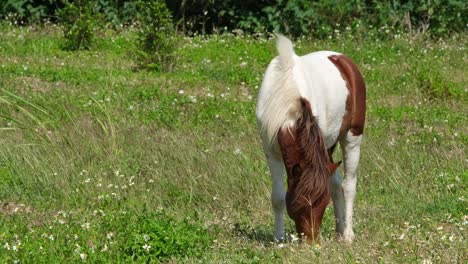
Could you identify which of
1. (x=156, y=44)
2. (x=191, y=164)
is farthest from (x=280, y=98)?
(x=156, y=44)

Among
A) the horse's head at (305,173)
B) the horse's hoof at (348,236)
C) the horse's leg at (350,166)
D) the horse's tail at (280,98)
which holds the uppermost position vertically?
the horse's tail at (280,98)

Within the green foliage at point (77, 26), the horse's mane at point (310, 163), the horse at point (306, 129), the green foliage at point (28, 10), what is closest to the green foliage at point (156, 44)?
the green foliage at point (77, 26)

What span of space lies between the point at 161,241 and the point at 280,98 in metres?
1.31

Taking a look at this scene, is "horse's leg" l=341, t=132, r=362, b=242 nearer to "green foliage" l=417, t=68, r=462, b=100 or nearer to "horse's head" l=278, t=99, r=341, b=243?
"horse's head" l=278, t=99, r=341, b=243

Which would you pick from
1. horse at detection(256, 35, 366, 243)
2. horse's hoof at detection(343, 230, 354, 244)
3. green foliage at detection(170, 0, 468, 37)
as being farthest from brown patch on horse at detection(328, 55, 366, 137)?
green foliage at detection(170, 0, 468, 37)

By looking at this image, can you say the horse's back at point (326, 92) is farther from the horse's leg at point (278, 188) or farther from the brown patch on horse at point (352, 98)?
the horse's leg at point (278, 188)

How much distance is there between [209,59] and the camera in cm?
1680

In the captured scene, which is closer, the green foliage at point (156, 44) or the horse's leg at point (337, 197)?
the horse's leg at point (337, 197)

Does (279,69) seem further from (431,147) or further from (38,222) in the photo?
(431,147)

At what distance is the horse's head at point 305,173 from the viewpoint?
24.2 ft

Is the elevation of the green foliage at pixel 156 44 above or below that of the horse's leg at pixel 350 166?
below

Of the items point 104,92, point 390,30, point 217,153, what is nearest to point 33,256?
point 217,153

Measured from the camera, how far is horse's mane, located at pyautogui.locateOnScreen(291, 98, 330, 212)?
24.1 feet

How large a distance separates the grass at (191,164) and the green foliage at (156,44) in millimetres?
270
